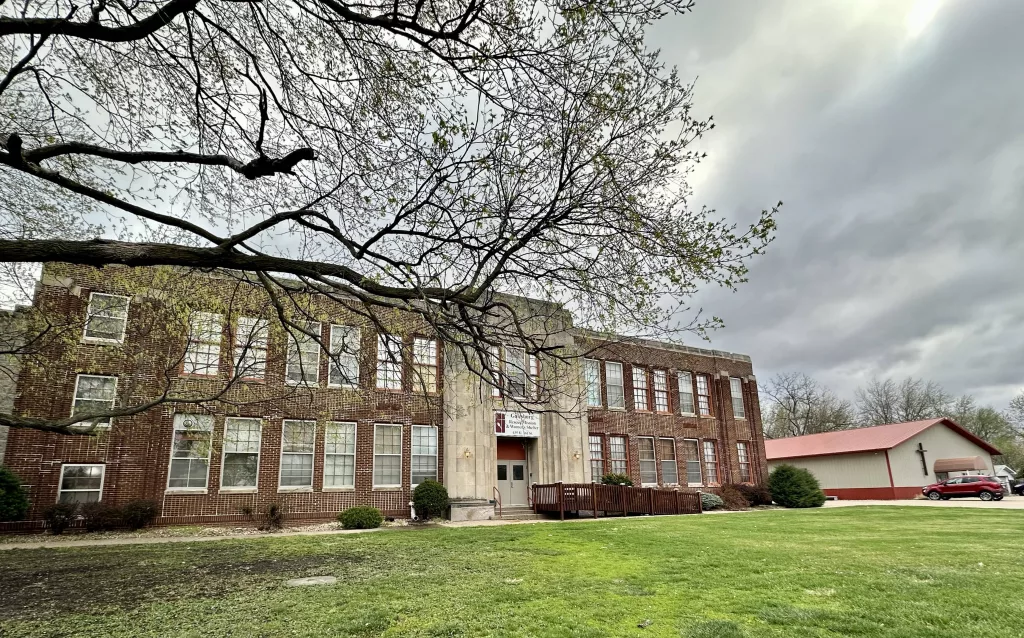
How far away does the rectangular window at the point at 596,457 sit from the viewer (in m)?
25.3

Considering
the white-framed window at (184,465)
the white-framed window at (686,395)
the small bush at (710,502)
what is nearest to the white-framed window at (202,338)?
the white-framed window at (184,465)

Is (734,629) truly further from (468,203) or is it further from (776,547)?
(776,547)

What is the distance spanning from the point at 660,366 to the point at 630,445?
4295 mm

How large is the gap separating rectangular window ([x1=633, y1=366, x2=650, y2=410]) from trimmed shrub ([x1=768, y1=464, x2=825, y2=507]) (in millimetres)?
7257

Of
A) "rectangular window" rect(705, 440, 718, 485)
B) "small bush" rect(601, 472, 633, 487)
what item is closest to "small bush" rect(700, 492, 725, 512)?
"rectangular window" rect(705, 440, 718, 485)

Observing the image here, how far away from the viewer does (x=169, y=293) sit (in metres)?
12.0

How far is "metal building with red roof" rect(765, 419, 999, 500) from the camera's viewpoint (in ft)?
112

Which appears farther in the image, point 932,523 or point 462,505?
point 462,505

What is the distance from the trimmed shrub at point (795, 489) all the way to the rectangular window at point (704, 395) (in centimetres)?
431

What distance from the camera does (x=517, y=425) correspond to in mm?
22797

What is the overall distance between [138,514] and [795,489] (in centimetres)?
2583

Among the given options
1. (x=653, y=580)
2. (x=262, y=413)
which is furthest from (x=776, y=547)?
(x=262, y=413)

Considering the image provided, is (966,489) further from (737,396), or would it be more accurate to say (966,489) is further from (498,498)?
(498,498)

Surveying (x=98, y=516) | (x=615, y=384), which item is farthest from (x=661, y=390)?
(x=98, y=516)
